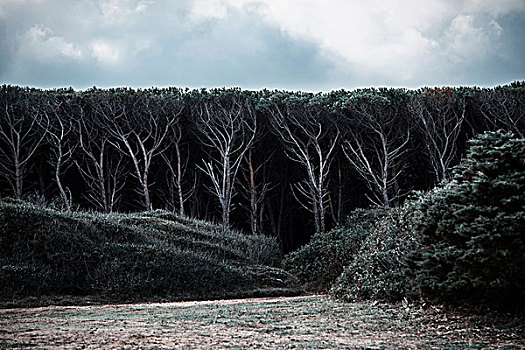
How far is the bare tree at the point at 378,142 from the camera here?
21156mm

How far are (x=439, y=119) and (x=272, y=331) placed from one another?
1799 centimetres

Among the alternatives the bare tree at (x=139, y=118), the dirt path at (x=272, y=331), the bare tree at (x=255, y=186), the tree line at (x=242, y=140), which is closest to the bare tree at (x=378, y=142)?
the tree line at (x=242, y=140)

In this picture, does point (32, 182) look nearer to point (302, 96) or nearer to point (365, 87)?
point (302, 96)

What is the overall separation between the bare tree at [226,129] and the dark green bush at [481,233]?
51.7ft

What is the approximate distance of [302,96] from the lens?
902 inches

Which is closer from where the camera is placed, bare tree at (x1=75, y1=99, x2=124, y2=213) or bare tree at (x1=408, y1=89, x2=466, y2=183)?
bare tree at (x1=408, y1=89, x2=466, y2=183)

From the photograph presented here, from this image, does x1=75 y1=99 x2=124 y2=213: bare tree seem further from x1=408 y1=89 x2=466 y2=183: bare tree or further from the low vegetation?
the low vegetation

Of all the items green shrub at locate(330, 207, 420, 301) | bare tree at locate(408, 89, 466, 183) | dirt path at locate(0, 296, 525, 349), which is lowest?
dirt path at locate(0, 296, 525, 349)

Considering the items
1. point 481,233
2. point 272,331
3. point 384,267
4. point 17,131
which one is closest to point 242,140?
point 17,131

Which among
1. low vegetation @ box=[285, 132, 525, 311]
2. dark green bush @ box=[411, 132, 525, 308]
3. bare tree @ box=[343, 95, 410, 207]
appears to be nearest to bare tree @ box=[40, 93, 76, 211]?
bare tree @ box=[343, 95, 410, 207]

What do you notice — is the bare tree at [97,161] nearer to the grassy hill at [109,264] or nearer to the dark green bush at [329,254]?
the grassy hill at [109,264]

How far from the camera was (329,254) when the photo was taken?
15484 mm

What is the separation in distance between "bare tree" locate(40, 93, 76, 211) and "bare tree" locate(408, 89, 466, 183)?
52.7 feet

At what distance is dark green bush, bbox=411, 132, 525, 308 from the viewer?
582cm
